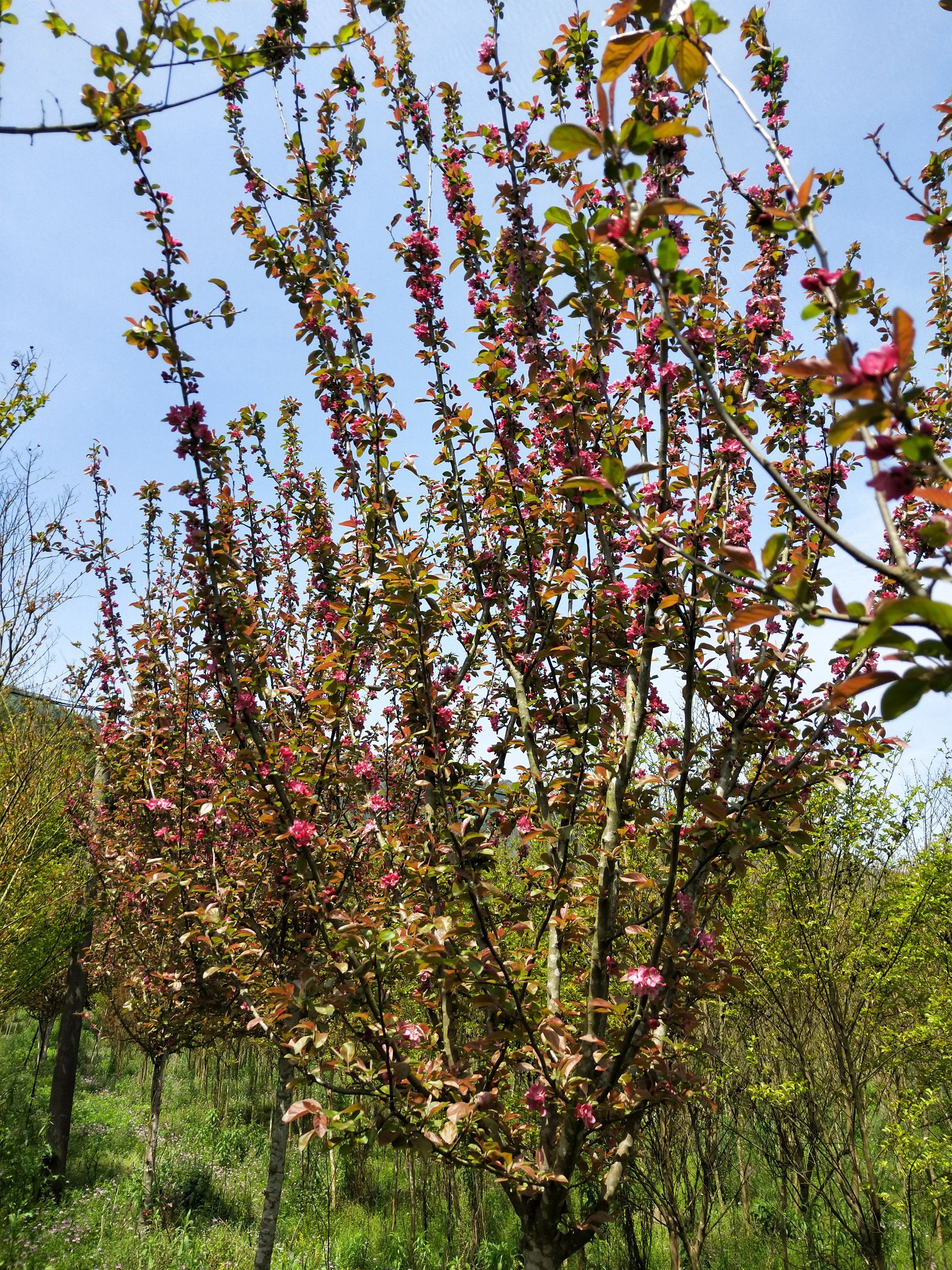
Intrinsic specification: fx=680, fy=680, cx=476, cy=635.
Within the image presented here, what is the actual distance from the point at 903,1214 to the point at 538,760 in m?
10.7

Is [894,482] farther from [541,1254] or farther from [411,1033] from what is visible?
[541,1254]

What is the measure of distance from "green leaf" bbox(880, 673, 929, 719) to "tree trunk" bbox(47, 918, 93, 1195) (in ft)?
38.1

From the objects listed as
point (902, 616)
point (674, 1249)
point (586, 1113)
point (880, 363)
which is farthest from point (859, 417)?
point (674, 1249)

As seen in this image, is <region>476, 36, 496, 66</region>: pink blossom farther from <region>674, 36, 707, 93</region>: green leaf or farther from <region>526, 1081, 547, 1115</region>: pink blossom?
<region>526, 1081, 547, 1115</region>: pink blossom

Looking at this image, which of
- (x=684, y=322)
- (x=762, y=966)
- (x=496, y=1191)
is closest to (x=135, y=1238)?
(x=496, y=1191)

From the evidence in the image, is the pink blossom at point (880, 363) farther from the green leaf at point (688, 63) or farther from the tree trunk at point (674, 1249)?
the tree trunk at point (674, 1249)

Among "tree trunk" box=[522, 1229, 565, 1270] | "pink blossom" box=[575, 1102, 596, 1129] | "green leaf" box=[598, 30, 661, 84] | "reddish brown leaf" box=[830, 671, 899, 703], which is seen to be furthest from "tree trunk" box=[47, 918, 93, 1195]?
"green leaf" box=[598, 30, 661, 84]

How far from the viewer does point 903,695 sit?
2.57 feet

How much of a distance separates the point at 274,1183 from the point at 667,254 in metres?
5.43

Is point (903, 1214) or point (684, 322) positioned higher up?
point (684, 322)

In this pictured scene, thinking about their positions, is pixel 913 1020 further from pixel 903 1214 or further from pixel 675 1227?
pixel 903 1214

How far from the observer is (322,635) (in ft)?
14.9

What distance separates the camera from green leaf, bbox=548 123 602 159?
42.6 inches

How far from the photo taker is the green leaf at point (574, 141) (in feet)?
3.55
